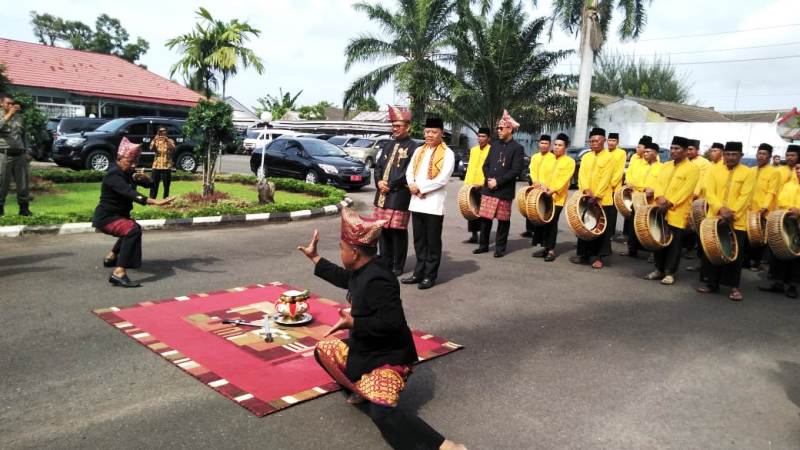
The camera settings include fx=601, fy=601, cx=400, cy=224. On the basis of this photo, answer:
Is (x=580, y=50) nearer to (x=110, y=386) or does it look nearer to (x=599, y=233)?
(x=599, y=233)

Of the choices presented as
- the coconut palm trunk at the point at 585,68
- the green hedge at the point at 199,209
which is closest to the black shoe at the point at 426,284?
the green hedge at the point at 199,209

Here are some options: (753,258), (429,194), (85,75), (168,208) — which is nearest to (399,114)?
(429,194)

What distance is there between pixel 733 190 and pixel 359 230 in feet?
19.8

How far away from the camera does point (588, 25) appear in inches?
1016

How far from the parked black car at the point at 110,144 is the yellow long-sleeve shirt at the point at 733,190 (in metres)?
14.6

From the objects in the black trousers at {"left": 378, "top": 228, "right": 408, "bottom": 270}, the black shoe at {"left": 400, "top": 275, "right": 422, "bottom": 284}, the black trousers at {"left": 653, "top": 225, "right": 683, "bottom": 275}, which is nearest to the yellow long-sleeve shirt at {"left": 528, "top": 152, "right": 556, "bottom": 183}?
the black trousers at {"left": 653, "top": 225, "right": 683, "bottom": 275}

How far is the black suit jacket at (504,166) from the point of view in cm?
913

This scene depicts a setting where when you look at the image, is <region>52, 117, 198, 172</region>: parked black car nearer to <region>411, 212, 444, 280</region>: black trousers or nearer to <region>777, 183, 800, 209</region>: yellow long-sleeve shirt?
<region>411, 212, 444, 280</region>: black trousers

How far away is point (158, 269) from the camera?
734 cm

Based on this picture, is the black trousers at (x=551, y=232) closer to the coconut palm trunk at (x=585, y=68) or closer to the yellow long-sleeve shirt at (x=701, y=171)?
the yellow long-sleeve shirt at (x=701, y=171)

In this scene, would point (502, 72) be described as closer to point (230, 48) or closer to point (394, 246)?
point (230, 48)

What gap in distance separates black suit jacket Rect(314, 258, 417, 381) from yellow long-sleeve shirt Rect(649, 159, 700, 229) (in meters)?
5.62

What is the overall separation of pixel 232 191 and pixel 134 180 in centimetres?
812

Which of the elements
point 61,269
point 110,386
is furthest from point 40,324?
point 61,269
